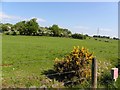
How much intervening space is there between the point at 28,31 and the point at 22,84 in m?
45.1

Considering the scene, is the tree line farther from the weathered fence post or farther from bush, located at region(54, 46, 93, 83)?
the weathered fence post

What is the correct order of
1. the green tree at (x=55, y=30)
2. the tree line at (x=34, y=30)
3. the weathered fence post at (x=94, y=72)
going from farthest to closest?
1. the green tree at (x=55, y=30)
2. the tree line at (x=34, y=30)
3. the weathered fence post at (x=94, y=72)

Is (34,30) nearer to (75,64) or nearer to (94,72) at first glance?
(75,64)

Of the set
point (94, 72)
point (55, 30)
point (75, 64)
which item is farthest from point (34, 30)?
point (94, 72)

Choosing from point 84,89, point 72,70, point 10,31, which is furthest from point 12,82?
point 10,31

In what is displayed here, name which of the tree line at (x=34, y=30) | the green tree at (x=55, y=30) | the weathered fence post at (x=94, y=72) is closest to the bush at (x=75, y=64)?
the weathered fence post at (x=94, y=72)

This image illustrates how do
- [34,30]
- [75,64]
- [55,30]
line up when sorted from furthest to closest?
[55,30] < [34,30] < [75,64]

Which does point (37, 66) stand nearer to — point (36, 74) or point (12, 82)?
point (36, 74)

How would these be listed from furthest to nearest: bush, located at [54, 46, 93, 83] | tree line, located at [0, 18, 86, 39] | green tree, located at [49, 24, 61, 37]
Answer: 1. green tree, located at [49, 24, 61, 37]
2. tree line, located at [0, 18, 86, 39]
3. bush, located at [54, 46, 93, 83]

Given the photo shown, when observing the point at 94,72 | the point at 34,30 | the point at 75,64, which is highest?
the point at 34,30

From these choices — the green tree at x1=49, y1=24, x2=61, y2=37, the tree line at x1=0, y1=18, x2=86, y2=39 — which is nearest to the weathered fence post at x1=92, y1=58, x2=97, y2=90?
the tree line at x1=0, y1=18, x2=86, y2=39

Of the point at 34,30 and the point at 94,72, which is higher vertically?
the point at 34,30

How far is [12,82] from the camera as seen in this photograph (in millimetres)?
10742

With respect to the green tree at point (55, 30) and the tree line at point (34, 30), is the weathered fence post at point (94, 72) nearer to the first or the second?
the tree line at point (34, 30)
